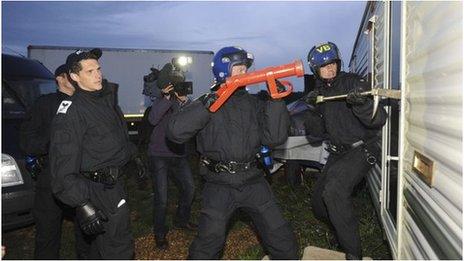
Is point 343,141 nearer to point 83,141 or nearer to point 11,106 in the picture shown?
point 83,141

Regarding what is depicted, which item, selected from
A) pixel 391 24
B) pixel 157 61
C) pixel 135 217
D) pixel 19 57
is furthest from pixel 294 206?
pixel 157 61

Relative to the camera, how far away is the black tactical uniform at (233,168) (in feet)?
11.9

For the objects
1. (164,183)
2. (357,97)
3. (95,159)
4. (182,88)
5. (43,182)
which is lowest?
(164,183)

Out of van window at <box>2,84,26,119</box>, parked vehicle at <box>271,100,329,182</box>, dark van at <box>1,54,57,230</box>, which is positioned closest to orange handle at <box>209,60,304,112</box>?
dark van at <box>1,54,57,230</box>

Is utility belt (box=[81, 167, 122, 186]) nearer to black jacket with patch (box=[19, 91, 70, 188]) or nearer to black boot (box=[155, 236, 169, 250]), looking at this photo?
black jacket with patch (box=[19, 91, 70, 188])

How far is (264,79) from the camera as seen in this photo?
3.56 metres

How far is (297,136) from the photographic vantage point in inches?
307

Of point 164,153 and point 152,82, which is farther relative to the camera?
point 152,82

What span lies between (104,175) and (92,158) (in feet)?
0.61

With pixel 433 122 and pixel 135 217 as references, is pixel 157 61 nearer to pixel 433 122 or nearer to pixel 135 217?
pixel 135 217

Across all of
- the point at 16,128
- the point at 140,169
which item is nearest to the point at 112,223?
the point at 140,169

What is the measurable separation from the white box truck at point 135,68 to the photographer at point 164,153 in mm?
11226

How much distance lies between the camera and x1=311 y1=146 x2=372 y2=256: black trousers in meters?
4.15

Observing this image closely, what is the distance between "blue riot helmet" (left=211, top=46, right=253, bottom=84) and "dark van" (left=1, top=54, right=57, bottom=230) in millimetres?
3145
